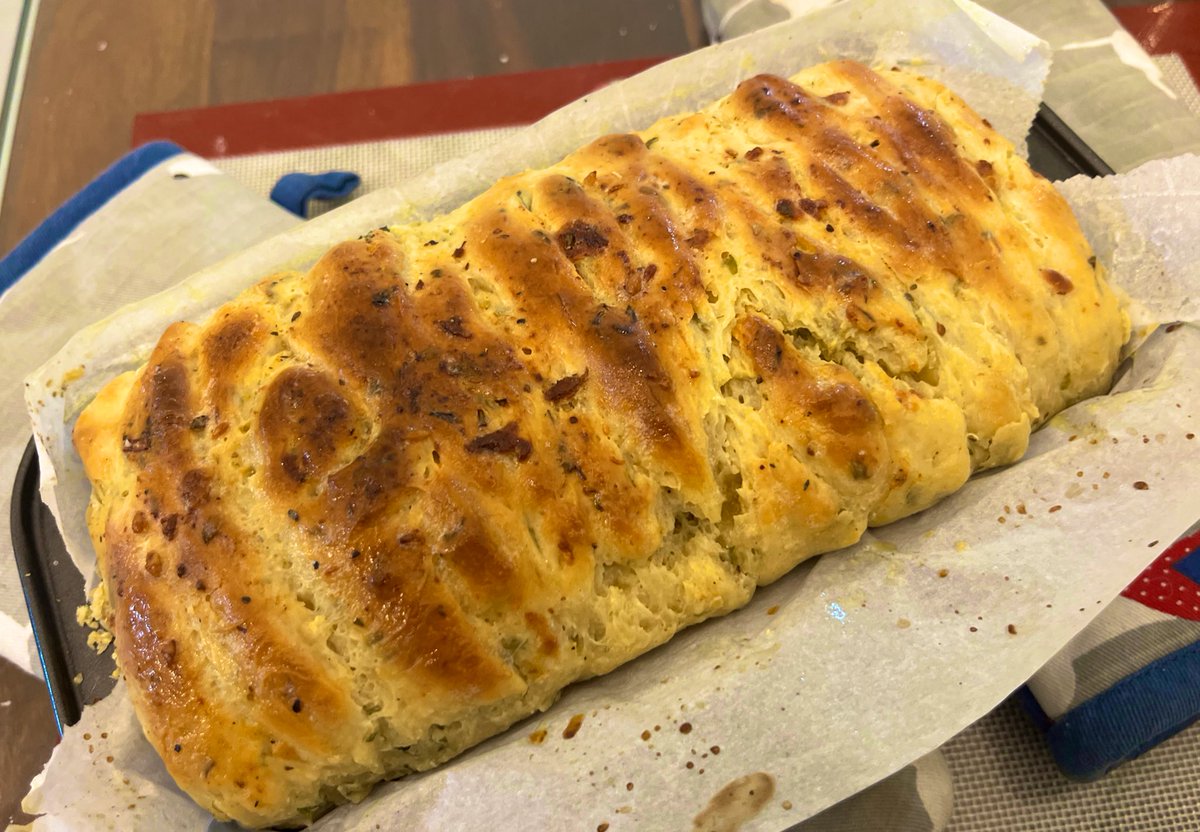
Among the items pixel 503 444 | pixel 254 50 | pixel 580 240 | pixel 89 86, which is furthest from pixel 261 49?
pixel 503 444

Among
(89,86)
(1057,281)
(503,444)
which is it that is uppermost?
(1057,281)

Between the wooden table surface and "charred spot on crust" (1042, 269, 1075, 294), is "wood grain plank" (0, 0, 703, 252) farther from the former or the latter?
"charred spot on crust" (1042, 269, 1075, 294)

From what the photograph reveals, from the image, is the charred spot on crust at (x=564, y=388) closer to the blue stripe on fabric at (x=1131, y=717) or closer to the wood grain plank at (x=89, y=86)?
the blue stripe on fabric at (x=1131, y=717)

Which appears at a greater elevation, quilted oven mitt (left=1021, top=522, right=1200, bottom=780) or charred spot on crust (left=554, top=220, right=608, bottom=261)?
charred spot on crust (left=554, top=220, right=608, bottom=261)

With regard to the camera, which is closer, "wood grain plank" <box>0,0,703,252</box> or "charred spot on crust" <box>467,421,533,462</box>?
"charred spot on crust" <box>467,421,533,462</box>

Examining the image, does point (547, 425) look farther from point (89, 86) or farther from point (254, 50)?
A: point (89, 86)

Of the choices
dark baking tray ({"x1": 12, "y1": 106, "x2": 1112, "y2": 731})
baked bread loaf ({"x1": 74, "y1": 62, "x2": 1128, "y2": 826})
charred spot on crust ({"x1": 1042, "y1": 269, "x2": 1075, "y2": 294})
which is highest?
charred spot on crust ({"x1": 1042, "y1": 269, "x2": 1075, "y2": 294})

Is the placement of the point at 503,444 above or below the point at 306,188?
above

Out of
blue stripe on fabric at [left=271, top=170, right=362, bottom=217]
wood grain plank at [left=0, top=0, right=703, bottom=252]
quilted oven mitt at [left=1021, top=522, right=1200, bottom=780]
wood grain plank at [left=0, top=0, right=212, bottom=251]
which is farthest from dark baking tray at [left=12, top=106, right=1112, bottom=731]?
quilted oven mitt at [left=1021, top=522, right=1200, bottom=780]
